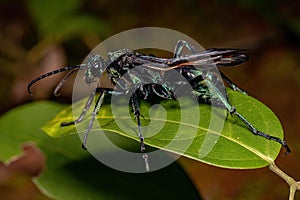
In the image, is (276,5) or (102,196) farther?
(276,5)

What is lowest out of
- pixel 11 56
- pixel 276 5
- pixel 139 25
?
pixel 11 56

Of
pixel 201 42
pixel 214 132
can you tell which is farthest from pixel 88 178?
pixel 201 42

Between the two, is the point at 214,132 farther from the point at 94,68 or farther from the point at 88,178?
the point at 88,178

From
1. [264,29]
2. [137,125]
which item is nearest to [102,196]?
[137,125]

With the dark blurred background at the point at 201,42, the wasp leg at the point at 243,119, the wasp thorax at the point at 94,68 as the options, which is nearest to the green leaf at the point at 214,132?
the wasp leg at the point at 243,119

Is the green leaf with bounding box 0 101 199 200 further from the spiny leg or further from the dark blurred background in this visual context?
the dark blurred background

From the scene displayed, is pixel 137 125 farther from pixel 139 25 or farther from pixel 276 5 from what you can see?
pixel 139 25
